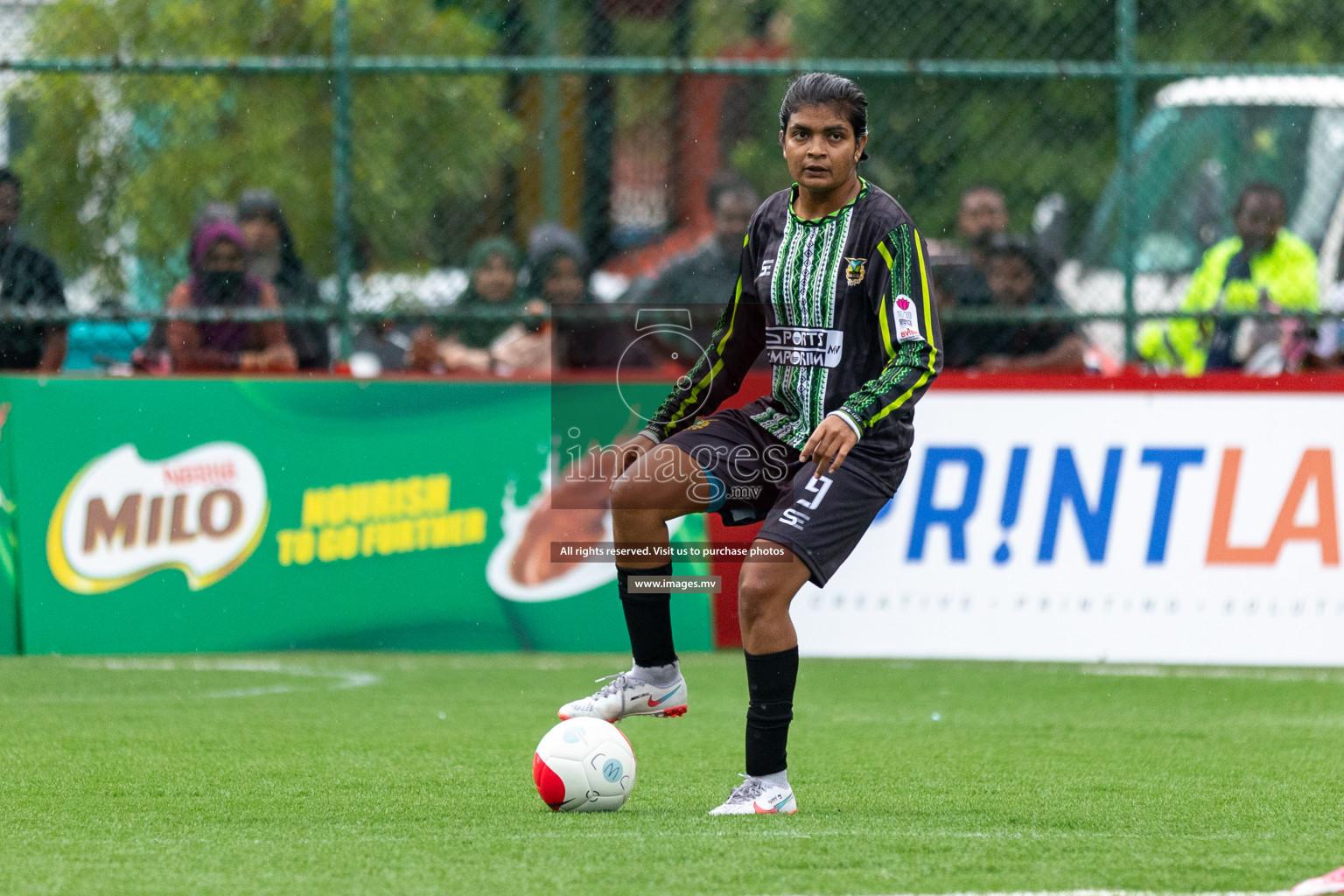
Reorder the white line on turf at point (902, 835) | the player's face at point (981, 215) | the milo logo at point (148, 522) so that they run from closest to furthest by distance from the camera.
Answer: the white line on turf at point (902, 835), the milo logo at point (148, 522), the player's face at point (981, 215)

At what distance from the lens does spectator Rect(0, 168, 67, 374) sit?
364 inches

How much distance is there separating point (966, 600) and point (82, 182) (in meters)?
4.98

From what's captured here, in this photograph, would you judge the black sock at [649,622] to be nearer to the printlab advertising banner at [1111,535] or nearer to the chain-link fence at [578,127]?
the printlab advertising banner at [1111,535]

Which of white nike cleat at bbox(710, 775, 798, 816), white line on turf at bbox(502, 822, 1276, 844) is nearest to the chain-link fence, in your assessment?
white nike cleat at bbox(710, 775, 798, 816)

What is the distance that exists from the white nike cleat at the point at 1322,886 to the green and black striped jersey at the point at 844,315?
1679 millimetres

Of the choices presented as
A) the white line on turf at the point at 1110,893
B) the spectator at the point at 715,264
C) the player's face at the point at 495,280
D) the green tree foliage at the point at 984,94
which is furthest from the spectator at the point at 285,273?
the white line on turf at the point at 1110,893

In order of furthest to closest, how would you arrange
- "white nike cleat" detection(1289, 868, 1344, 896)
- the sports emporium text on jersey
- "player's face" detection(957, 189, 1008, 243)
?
"player's face" detection(957, 189, 1008, 243), the sports emporium text on jersey, "white nike cleat" detection(1289, 868, 1344, 896)

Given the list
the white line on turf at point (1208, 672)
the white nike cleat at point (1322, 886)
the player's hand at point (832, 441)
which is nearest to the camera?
the white nike cleat at point (1322, 886)

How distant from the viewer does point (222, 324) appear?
30.7 feet

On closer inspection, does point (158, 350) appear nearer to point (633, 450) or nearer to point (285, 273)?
point (285, 273)

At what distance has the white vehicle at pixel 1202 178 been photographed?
387 inches

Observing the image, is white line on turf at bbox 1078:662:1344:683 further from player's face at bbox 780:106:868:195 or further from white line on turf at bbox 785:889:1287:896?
white line on turf at bbox 785:889:1287:896

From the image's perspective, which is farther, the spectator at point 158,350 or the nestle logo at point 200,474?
the spectator at point 158,350

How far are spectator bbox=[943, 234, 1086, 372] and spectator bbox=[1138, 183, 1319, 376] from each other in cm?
46
